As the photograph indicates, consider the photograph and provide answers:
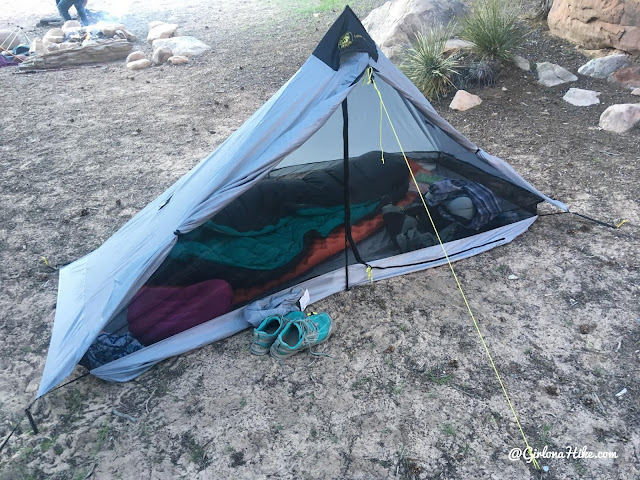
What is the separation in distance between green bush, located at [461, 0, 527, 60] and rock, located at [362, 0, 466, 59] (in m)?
0.82

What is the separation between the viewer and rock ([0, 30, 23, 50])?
9734 millimetres

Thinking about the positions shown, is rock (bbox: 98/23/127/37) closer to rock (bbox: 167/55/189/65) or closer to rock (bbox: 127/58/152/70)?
rock (bbox: 127/58/152/70)

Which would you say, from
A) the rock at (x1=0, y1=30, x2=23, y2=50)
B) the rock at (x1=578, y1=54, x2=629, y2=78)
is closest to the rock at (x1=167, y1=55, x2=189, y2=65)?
the rock at (x1=0, y1=30, x2=23, y2=50)

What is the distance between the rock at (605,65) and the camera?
5602mm

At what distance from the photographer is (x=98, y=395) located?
2.56m

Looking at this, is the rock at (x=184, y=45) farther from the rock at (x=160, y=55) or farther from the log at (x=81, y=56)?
the log at (x=81, y=56)

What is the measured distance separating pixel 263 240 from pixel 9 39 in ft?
31.9

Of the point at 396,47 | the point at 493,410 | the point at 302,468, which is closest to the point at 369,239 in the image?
the point at 493,410

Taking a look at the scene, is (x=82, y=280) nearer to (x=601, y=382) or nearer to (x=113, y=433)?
(x=113, y=433)

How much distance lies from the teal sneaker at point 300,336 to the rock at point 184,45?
6.93m

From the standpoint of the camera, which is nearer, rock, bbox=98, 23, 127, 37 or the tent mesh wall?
the tent mesh wall

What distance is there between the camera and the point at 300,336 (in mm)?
2676

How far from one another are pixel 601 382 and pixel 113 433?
2320 millimetres

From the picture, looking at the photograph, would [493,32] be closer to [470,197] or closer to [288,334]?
[470,197]
